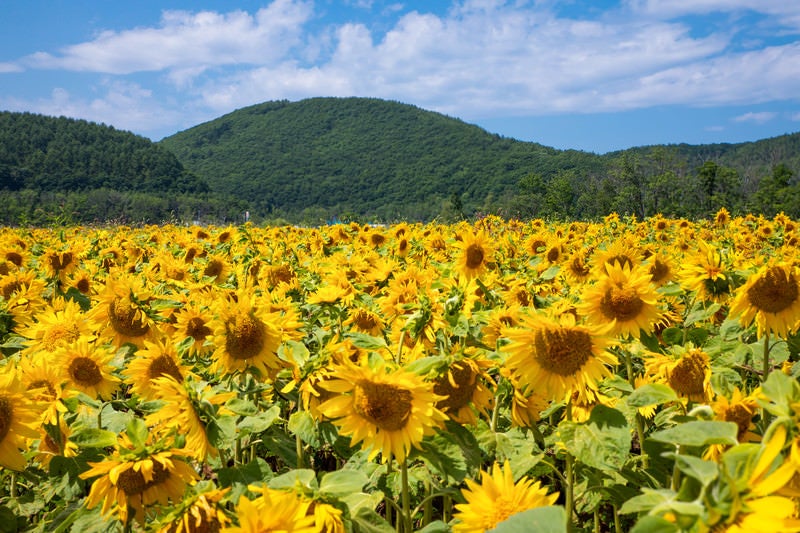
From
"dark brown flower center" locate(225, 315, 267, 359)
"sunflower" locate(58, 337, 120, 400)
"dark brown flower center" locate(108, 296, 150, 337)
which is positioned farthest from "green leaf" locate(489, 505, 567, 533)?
"dark brown flower center" locate(108, 296, 150, 337)

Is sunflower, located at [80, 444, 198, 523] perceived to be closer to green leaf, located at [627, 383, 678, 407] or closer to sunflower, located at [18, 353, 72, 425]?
sunflower, located at [18, 353, 72, 425]

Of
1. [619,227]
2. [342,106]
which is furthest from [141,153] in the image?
[619,227]

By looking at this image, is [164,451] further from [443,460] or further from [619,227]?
[619,227]

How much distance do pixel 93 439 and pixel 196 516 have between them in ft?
2.00

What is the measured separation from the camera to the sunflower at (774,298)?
8.84ft

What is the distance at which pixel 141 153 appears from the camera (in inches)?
3903

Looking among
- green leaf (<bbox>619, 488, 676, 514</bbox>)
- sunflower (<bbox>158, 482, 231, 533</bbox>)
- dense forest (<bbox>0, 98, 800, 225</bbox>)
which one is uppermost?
dense forest (<bbox>0, 98, 800, 225</bbox>)

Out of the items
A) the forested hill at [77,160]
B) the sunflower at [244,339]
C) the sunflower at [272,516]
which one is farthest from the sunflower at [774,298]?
the forested hill at [77,160]

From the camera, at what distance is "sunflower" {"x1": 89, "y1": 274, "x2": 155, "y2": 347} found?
10.8 feet

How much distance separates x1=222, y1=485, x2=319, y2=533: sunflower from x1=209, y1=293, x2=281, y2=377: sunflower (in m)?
1.34

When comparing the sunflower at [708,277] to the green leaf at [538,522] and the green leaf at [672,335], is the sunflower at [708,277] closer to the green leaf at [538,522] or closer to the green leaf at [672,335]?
the green leaf at [672,335]

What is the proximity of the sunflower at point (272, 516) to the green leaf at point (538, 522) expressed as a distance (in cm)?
47

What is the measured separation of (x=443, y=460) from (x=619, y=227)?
10012 mm

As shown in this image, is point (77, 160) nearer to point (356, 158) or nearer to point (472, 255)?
point (356, 158)
